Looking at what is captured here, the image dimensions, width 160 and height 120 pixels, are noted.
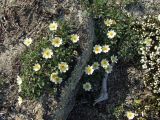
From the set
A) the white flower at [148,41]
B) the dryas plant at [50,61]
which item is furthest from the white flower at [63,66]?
the white flower at [148,41]

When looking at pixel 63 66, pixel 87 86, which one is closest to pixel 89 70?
pixel 87 86

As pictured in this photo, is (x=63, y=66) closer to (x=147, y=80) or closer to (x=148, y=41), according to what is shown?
(x=147, y=80)

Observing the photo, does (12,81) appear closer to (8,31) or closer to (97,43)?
(8,31)

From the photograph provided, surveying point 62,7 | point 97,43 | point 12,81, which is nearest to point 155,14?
point 97,43

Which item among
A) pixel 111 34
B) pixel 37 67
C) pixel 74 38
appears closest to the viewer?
pixel 37 67

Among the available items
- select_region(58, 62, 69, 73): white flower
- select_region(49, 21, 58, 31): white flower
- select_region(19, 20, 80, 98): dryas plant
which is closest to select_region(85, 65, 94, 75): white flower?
select_region(19, 20, 80, 98): dryas plant

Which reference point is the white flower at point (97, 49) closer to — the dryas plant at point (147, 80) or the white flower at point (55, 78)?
the dryas plant at point (147, 80)

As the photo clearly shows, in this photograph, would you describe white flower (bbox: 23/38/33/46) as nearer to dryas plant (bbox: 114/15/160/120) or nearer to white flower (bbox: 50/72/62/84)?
white flower (bbox: 50/72/62/84)

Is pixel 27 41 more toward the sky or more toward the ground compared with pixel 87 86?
more toward the sky
